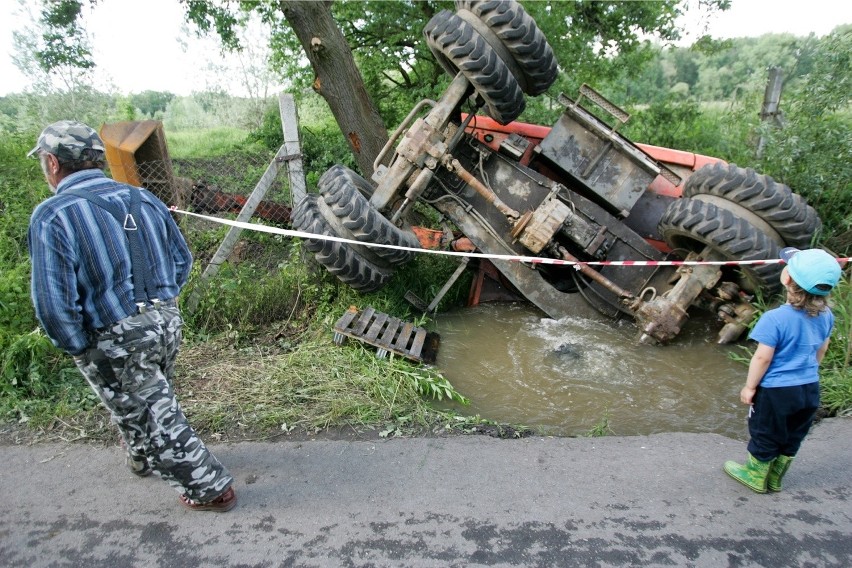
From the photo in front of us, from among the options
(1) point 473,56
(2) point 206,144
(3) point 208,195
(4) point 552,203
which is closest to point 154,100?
(2) point 206,144

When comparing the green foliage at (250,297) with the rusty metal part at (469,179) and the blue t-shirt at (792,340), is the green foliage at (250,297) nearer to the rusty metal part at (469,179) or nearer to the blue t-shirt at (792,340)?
the rusty metal part at (469,179)

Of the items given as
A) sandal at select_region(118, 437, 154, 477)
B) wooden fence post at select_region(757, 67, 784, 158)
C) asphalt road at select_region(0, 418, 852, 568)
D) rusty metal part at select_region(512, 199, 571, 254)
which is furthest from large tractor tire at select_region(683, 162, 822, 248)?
sandal at select_region(118, 437, 154, 477)

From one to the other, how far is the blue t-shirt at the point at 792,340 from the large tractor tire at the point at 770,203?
86.8 inches

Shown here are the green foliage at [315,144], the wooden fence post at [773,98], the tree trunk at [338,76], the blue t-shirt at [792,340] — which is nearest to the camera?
the blue t-shirt at [792,340]

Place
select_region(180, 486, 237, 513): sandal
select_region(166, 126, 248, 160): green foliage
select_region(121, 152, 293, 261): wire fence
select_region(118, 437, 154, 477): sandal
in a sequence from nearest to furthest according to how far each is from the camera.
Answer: select_region(180, 486, 237, 513): sandal < select_region(118, 437, 154, 477): sandal < select_region(121, 152, 293, 261): wire fence < select_region(166, 126, 248, 160): green foliage

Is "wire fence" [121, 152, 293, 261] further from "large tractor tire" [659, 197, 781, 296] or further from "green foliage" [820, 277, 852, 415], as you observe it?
"green foliage" [820, 277, 852, 415]

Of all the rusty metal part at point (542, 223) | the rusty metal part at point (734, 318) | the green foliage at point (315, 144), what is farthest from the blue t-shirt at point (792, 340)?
the green foliage at point (315, 144)

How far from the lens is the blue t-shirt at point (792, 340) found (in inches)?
111

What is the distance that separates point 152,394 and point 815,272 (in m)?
3.25

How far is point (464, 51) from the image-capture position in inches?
189

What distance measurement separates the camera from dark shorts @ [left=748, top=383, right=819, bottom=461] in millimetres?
2887

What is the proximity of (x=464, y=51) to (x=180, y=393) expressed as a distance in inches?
141

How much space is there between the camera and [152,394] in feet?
9.13

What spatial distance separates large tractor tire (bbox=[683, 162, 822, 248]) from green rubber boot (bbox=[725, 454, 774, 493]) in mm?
2464
